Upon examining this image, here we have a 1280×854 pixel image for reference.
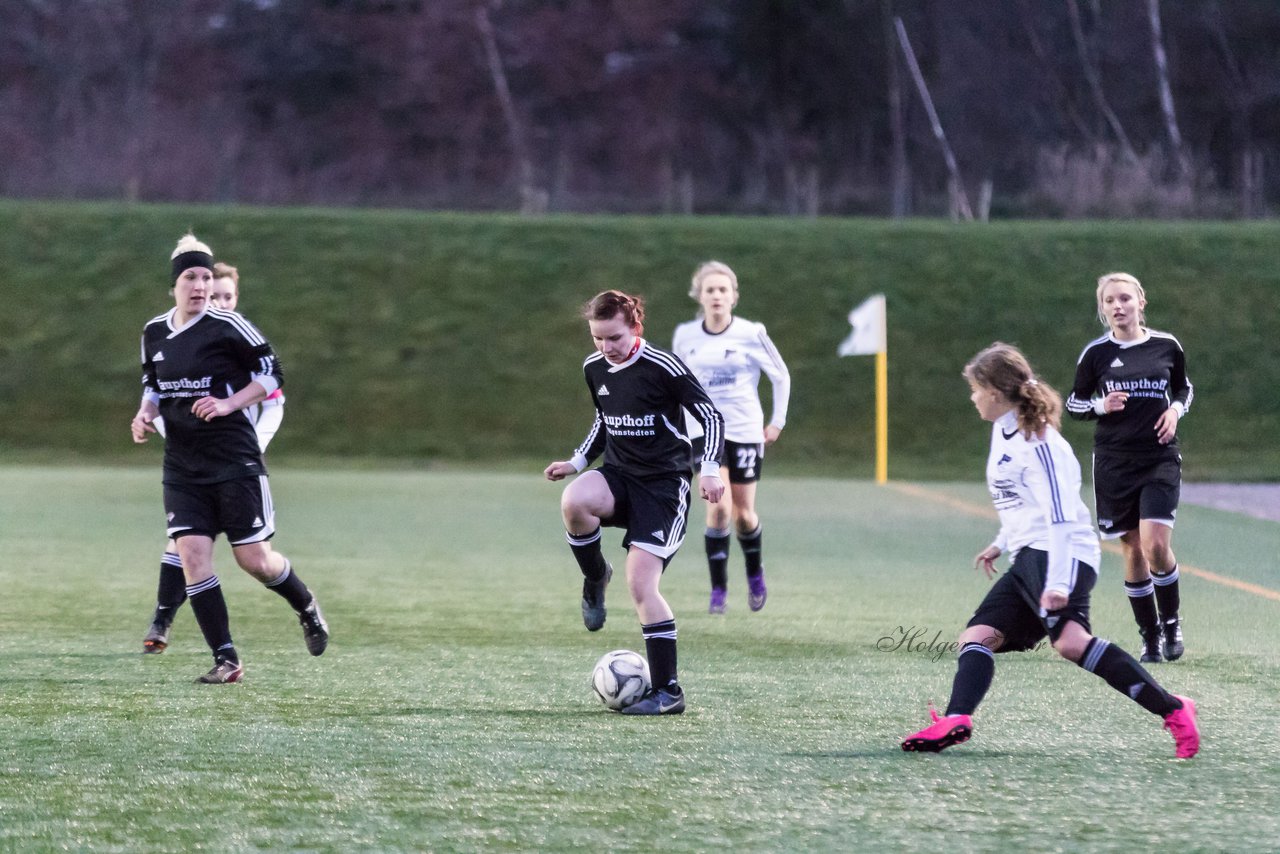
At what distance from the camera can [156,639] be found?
7.66 meters

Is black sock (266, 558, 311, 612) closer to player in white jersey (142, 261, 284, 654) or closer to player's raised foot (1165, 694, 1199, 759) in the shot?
player in white jersey (142, 261, 284, 654)

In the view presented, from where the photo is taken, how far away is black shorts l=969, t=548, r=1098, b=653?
5414mm

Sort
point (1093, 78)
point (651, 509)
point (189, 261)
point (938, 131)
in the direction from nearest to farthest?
1. point (651, 509)
2. point (189, 261)
3. point (1093, 78)
4. point (938, 131)

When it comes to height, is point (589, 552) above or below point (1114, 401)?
below

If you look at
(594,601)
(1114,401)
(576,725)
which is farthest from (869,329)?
(576,725)

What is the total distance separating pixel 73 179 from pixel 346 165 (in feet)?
27.7

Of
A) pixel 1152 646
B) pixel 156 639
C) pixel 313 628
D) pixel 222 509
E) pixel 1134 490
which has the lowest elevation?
pixel 1152 646

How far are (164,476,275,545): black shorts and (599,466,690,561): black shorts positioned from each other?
1.34 metres

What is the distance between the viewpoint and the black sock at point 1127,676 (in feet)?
17.6

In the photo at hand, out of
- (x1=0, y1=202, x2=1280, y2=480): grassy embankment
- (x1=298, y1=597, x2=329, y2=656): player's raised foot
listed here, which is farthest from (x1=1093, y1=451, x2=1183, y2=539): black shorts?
(x1=0, y1=202, x2=1280, y2=480): grassy embankment

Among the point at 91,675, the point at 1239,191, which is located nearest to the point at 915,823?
the point at 91,675

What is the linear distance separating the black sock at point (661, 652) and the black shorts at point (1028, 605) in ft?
3.82

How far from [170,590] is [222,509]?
3.92ft

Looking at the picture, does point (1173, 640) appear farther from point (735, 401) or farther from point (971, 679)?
point (735, 401)
